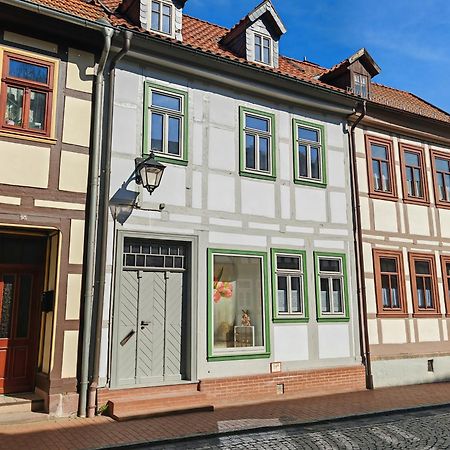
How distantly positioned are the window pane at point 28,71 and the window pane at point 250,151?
4.40 meters

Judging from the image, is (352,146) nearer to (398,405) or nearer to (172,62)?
(172,62)

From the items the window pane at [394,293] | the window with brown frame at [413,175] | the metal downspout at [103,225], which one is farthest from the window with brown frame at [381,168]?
the metal downspout at [103,225]

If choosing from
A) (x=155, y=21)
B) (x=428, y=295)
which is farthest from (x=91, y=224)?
(x=428, y=295)

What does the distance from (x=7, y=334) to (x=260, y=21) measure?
30.5 ft

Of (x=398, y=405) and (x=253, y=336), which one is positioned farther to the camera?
(x=253, y=336)

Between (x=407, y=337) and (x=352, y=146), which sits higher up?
(x=352, y=146)

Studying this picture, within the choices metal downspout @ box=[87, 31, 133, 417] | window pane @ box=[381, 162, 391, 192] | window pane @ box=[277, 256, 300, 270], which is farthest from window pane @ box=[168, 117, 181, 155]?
window pane @ box=[381, 162, 391, 192]

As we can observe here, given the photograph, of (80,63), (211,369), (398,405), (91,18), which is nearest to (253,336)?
(211,369)

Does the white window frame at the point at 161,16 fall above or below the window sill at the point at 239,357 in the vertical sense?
above

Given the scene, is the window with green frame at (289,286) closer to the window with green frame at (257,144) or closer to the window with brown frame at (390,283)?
the window with green frame at (257,144)

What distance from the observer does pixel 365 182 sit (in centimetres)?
Answer: 1273

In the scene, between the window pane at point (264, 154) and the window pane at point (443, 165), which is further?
the window pane at point (443, 165)

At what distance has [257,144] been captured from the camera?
11.2 metres

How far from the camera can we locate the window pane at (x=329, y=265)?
11539 mm
